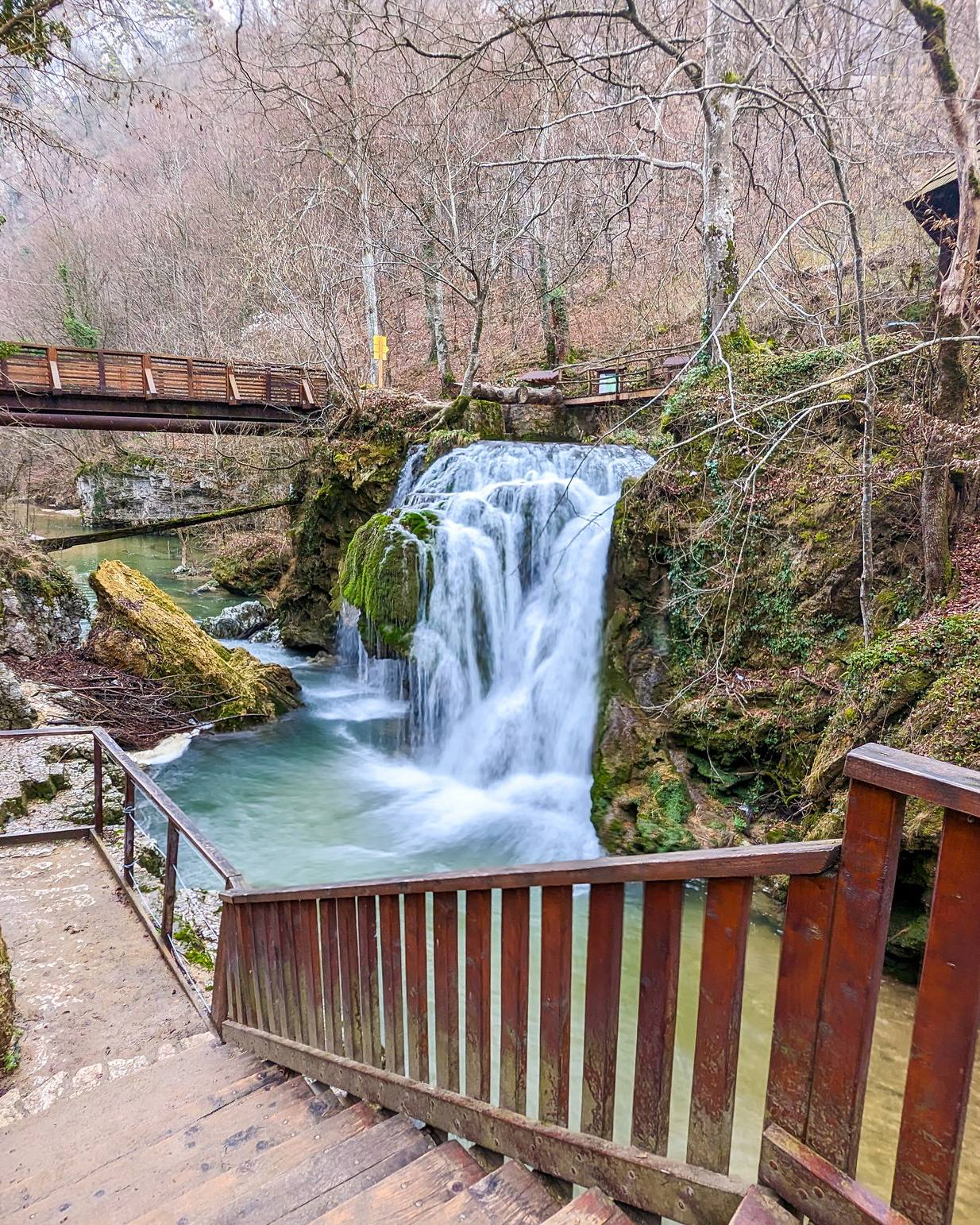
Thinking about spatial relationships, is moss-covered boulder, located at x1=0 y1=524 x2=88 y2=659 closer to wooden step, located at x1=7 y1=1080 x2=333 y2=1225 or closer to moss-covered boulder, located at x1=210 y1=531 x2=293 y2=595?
wooden step, located at x1=7 y1=1080 x2=333 y2=1225

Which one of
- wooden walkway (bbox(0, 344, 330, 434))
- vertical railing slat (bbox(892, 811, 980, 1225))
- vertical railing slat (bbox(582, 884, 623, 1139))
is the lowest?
vertical railing slat (bbox(582, 884, 623, 1139))

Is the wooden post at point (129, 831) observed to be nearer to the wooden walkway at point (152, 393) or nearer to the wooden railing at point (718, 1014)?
the wooden railing at point (718, 1014)

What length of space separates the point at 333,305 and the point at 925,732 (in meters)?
16.3

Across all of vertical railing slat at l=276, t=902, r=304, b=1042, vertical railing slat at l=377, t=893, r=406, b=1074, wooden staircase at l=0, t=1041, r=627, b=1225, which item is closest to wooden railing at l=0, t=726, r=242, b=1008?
vertical railing slat at l=276, t=902, r=304, b=1042

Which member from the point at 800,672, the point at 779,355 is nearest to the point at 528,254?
the point at 779,355

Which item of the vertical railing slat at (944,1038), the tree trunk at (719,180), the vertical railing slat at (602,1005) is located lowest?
the vertical railing slat at (602,1005)

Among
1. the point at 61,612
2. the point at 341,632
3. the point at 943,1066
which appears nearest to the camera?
the point at 943,1066

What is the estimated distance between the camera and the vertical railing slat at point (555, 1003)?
155 cm

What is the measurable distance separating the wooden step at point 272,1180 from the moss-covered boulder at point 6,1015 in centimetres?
136

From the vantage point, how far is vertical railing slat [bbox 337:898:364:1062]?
2318mm

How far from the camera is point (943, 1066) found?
98 centimetres

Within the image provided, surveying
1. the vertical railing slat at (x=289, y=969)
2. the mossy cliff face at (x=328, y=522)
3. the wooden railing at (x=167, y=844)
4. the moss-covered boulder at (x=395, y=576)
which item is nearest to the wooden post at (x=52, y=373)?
the mossy cliff face at (x=328, y=522)

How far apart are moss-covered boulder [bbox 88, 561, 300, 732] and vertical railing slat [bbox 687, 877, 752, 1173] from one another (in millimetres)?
8927

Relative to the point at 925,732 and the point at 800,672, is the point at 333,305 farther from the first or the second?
the point at 925,732
